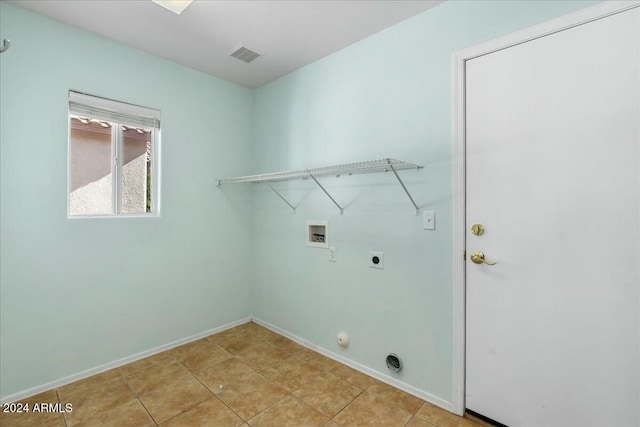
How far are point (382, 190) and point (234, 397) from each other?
1.68m

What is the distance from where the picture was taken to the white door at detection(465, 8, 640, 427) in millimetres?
1274

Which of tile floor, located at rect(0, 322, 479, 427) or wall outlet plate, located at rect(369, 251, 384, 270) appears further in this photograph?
wall outlet plate, located at rect(369, 251, 384, 270)

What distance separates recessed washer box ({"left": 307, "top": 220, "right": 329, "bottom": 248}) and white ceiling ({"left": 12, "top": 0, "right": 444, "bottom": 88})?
141 centimetres

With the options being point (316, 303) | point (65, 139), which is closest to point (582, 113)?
point (316, 303)

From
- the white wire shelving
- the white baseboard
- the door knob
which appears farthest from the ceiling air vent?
the white baseboard

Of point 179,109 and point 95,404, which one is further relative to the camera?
point 179,109

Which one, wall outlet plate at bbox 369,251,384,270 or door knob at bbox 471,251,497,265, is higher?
door knob at bbox 471,251,497,265

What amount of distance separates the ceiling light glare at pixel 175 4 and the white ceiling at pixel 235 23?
0.07 meters

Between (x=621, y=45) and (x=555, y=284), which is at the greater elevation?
(x=621, y=45)

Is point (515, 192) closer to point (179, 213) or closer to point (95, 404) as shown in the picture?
point (179, 213)

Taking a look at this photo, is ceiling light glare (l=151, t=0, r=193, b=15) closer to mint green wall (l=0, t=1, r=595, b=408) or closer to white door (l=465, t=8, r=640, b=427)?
mint green wall (l=0, t=1, r=595, b=408)

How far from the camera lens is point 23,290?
1.88 meters

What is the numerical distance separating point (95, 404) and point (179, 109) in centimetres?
225

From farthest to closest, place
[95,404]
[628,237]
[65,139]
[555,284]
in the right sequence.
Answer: [65,139] → [95,404] → [555,284] → [628,237]
